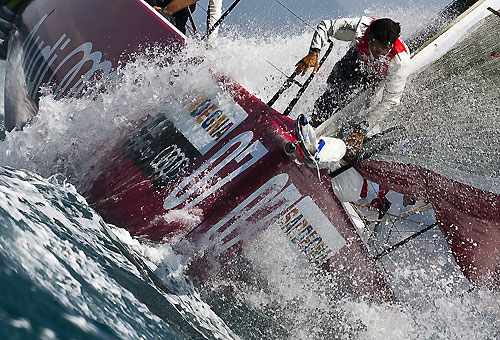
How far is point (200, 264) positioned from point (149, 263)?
0.97 ft

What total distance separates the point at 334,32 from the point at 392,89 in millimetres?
509

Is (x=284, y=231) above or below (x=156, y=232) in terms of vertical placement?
below

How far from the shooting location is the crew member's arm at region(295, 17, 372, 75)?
113 inches

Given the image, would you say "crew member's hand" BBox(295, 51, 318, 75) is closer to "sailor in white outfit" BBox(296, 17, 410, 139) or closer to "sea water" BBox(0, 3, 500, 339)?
"sailor in white outfit" BBox(296, 17, 410, 139)

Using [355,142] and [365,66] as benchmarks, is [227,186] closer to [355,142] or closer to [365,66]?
[355,142]

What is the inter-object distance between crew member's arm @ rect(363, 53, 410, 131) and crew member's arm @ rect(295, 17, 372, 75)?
Result: 34 centimetres

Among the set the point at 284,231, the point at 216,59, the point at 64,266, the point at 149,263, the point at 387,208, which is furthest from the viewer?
the point at 387,208

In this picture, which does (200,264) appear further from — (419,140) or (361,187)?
(419,140)

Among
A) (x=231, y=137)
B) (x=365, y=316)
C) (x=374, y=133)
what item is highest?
(x=231, y=137)

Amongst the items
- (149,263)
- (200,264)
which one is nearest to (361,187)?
(200,264)

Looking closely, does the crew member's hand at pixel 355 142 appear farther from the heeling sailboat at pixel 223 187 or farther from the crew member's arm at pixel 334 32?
the crew member's arm at pixel 334 32

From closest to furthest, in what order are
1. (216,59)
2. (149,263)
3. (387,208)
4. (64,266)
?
(64,266)
(149,263)
(216,59)
(387,208)

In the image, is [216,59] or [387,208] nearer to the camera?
[216,59]

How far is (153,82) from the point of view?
2.99 m
